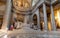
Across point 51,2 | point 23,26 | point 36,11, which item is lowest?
point 23,26

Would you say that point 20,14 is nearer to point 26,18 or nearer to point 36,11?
point 26,18

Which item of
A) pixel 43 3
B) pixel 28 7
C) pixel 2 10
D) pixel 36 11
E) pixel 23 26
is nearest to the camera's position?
pixel 23 26

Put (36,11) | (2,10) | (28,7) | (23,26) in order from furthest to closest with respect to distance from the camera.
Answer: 1. (28,7)
2. (36,11)
3. (2,10)
4. (23,26)

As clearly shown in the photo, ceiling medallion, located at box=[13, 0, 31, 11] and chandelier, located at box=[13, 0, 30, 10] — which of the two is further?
chandelier, located at box=[13, 0, 30, 10]

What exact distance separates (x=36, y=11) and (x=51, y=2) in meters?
2.41

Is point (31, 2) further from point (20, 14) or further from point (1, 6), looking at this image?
point (1, 6)

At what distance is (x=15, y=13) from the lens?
14016mm

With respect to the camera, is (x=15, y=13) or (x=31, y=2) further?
(x=31, y=2)

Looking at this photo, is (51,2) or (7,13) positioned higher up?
(51,2)

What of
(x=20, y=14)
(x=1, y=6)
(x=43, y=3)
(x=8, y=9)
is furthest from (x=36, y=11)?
(x=1, y=6)

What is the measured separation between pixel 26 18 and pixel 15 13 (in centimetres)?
186

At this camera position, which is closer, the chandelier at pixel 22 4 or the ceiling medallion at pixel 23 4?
the ceiling medallion at pixel 23 4

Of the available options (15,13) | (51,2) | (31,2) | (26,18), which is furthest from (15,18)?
(51,2)

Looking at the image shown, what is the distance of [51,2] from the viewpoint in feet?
38.0
